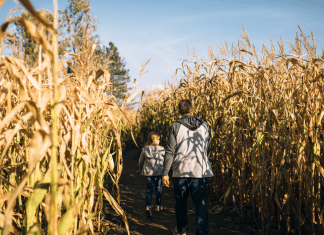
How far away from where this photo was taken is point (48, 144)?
3.17 ft

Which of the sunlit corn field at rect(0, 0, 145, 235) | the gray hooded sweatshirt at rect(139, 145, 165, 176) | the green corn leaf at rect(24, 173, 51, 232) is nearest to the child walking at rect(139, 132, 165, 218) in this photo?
the gray hooded sweatshirt at rect(139, 145, 165, 176)

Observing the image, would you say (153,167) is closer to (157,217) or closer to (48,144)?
(157,217)

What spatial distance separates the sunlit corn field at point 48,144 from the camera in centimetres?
96

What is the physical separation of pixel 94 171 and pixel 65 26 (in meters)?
17.9

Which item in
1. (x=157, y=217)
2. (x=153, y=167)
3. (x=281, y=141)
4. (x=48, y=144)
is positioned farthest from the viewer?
(x=153, y=167)

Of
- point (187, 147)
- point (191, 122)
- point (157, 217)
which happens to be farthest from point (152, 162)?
point (191, 122)

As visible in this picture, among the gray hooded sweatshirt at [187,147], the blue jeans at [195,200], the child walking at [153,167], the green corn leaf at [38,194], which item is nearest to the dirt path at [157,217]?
the child walking at [153,167]

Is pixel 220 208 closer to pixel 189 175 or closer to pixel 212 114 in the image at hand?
pixel 189 175

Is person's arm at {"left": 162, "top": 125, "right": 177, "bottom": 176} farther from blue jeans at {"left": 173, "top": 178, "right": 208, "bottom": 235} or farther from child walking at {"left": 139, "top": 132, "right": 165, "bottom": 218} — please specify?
child walking at {"left": 139, "top": 132, "right": 165, "bottom": 218}

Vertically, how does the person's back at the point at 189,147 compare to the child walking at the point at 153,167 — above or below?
above

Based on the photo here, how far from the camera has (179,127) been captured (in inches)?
113

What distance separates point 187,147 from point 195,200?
24.7 inches

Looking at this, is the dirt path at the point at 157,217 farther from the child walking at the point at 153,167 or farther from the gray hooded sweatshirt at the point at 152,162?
the gray hooded sweatshirt at the point at 152,162

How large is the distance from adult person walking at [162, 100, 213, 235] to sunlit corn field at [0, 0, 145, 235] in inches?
30.2
